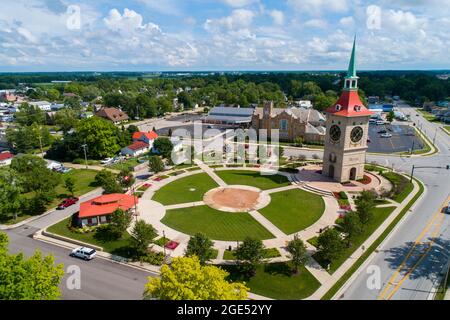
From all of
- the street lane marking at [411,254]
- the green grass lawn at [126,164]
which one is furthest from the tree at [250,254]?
the green grass lawn at [126,164]

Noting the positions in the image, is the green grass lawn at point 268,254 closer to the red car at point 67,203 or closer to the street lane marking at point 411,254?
the street lane marking at point 411,254

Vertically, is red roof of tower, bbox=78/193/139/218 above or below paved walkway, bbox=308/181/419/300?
above

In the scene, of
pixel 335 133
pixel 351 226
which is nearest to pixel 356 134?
pixel 335 133

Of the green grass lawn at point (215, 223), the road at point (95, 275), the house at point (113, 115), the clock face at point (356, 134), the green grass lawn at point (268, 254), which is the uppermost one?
the clock face at point (356, 134)

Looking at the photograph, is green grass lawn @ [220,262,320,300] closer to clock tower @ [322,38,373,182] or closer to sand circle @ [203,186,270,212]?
sand circle @ [203,186,270,212]

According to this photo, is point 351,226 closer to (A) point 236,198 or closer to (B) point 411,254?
(B) point 411,254

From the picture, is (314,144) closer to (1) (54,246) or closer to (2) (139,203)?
(2) (139,203)

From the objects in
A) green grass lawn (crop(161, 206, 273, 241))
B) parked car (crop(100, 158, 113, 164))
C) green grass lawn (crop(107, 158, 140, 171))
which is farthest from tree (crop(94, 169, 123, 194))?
parked car (crop(100, 158, 113, 164))
